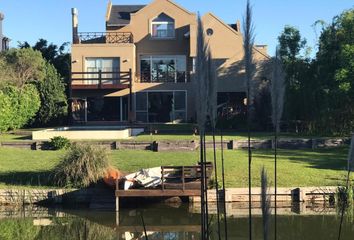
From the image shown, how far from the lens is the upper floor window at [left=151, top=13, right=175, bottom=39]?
37.7 metres

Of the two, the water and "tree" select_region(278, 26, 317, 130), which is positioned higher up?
"tree" select_region(278, 26, 317, 130)

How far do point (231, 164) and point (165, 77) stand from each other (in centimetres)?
2146

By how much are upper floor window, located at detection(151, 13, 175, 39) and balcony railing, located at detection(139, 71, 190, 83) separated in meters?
2.80

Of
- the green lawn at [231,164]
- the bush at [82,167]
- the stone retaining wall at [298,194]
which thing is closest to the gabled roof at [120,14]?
the green lawn at [231,164]

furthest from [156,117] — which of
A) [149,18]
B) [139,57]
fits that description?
[149,18]

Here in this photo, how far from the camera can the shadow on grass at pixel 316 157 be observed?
54.5 ft

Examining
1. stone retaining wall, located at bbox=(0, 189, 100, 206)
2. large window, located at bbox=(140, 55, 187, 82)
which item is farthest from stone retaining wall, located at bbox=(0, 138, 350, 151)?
large window, located at bbox=(140, 55, 187, 82)

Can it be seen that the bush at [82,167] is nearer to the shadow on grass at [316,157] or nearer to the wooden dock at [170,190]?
the wooden dock at [170,190]

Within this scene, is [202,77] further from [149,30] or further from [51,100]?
[149,30]

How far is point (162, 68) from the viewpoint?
123ft

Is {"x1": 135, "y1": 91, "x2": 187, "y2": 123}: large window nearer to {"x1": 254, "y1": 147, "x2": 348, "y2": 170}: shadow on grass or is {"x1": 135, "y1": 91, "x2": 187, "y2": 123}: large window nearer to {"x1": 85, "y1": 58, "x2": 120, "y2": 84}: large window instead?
{"x1": 85, "y1": 58, "x2": 120, "y2": 84}: large window

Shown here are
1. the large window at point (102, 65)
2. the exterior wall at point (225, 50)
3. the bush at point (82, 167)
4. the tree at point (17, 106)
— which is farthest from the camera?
the large window at point (102, 65)

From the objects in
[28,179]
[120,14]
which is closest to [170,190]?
[28,179]

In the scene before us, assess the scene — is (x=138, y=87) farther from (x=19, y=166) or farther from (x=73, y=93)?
(x=19, y=166)
